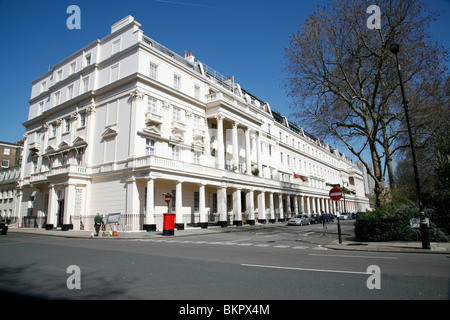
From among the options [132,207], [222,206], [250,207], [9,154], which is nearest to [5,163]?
[9,154]

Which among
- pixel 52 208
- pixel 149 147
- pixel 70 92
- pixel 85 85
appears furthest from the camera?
pixel 70 92

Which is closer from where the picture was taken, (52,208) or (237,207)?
(52,208)

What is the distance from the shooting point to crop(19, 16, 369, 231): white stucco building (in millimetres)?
25156

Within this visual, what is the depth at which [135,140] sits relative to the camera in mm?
24797

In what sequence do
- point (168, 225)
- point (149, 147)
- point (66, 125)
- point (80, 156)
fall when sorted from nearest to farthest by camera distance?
point (168, 225), point (149, 147), point (80, 156), point (66, 125)

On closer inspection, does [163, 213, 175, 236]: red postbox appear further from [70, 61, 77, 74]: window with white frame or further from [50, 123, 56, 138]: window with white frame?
[70, 61, 77, 74]: window with white frame

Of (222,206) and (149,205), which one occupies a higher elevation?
(149,205)

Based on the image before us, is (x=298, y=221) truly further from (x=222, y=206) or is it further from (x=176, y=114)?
(x=176, y=114)

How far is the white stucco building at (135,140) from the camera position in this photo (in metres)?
25.2

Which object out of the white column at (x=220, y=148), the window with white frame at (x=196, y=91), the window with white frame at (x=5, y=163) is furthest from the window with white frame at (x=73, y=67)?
the window with white frame at (x=5, y=163)

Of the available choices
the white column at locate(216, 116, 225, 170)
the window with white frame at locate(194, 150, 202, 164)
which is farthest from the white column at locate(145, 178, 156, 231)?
the white column at locate(216, 116, 225, 170)
